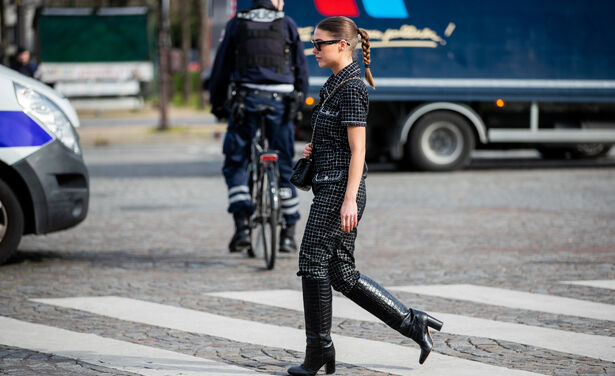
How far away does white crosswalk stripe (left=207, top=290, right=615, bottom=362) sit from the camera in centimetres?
541

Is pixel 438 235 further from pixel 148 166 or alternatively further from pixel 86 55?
pixel 86 55

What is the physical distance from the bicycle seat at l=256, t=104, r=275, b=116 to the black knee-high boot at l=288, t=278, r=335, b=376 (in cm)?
342

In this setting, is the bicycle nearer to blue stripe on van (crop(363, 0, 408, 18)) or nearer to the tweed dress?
the tweed dress

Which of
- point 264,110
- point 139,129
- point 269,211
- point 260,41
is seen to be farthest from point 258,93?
point 139,129

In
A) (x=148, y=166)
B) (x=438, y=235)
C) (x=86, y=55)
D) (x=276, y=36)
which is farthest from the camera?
(x=86, y=55)

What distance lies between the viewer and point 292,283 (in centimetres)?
732

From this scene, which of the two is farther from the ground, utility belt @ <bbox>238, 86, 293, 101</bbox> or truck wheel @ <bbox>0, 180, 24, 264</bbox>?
utility belt @ <bbox>238, 86, 293, 101</bbox>

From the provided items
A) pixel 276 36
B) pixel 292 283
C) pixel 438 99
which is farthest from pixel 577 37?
pixel 292 283

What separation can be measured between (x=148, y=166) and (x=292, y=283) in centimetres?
989

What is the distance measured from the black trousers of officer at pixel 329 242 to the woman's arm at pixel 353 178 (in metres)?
0.09

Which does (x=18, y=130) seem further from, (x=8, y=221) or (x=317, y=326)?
(x=317, y=326)

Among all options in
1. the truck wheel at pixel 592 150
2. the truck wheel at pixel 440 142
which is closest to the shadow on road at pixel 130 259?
the truck wheel at pixel 440 142

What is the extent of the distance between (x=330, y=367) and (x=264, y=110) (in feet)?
11.6

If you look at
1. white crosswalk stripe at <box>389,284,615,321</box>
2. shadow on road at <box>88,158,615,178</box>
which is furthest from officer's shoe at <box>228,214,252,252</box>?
shadow on road at <box>88,158,615,178</box>
